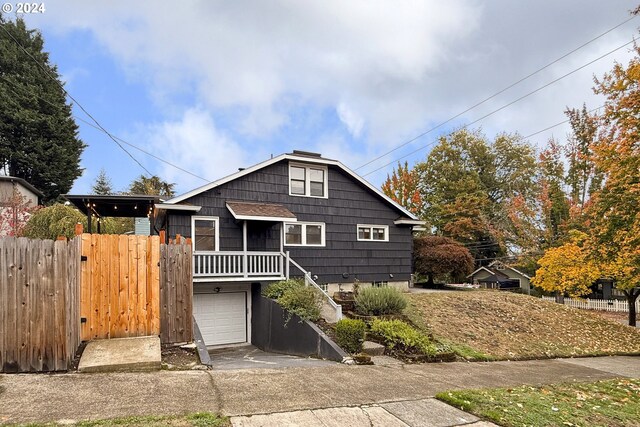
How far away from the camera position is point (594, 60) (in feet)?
47.3

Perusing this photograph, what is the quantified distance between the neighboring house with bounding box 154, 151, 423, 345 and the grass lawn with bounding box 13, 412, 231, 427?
9.10 meters

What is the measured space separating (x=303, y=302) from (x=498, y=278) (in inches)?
1326

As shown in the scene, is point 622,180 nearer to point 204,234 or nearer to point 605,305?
point 204,234

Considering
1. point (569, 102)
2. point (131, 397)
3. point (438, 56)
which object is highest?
point (569, 102)

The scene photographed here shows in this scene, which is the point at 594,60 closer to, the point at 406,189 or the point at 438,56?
the point at 438,56

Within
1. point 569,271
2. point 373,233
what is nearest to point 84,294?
point 373,233

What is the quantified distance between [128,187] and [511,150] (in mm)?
39042

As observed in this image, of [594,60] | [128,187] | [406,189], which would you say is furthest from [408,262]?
[128,187]

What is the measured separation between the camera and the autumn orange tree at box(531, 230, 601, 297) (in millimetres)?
17656

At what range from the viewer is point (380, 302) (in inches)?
453

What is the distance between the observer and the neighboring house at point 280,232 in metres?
13.8

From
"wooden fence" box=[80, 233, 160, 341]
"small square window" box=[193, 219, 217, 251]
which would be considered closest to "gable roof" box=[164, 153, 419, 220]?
"small square window" box=[193, 219, 217, 251]

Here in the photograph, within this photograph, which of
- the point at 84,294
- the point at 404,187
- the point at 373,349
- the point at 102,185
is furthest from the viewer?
the point at 102,185

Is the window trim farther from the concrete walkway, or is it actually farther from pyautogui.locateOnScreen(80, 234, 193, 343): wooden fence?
the concrete walkway
